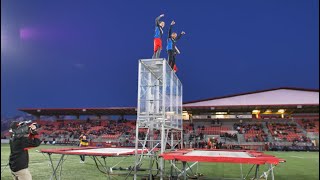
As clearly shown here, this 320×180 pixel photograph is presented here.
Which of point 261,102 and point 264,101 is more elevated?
point 264,101

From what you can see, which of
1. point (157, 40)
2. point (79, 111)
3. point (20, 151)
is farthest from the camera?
point (79, 111)

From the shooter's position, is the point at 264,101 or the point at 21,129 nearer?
the point at 21,129

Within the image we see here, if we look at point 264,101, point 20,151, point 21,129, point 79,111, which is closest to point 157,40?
point 21,129

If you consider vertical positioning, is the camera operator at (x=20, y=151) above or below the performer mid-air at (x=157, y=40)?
below

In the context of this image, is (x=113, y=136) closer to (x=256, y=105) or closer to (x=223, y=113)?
(x=223, y=113)

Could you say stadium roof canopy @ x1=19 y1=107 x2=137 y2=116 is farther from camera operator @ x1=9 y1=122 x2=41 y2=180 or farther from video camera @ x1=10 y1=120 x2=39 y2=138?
camera operator @ x1=9 y1=122 x2=41 y2=180

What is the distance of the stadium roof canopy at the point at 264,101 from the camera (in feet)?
141

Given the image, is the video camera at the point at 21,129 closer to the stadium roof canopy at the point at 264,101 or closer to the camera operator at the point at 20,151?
the camera operator at the point at 20,151

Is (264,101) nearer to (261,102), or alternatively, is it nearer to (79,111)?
(261,102)

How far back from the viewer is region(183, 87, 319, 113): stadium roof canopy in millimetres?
43000

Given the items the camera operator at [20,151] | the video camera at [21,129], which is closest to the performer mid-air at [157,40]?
the video camera at [21,129]

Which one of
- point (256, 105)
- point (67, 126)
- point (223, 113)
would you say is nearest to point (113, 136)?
point (67, 126)

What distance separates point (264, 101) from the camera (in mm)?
44812

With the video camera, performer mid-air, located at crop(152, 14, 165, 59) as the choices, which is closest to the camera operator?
the video camera
